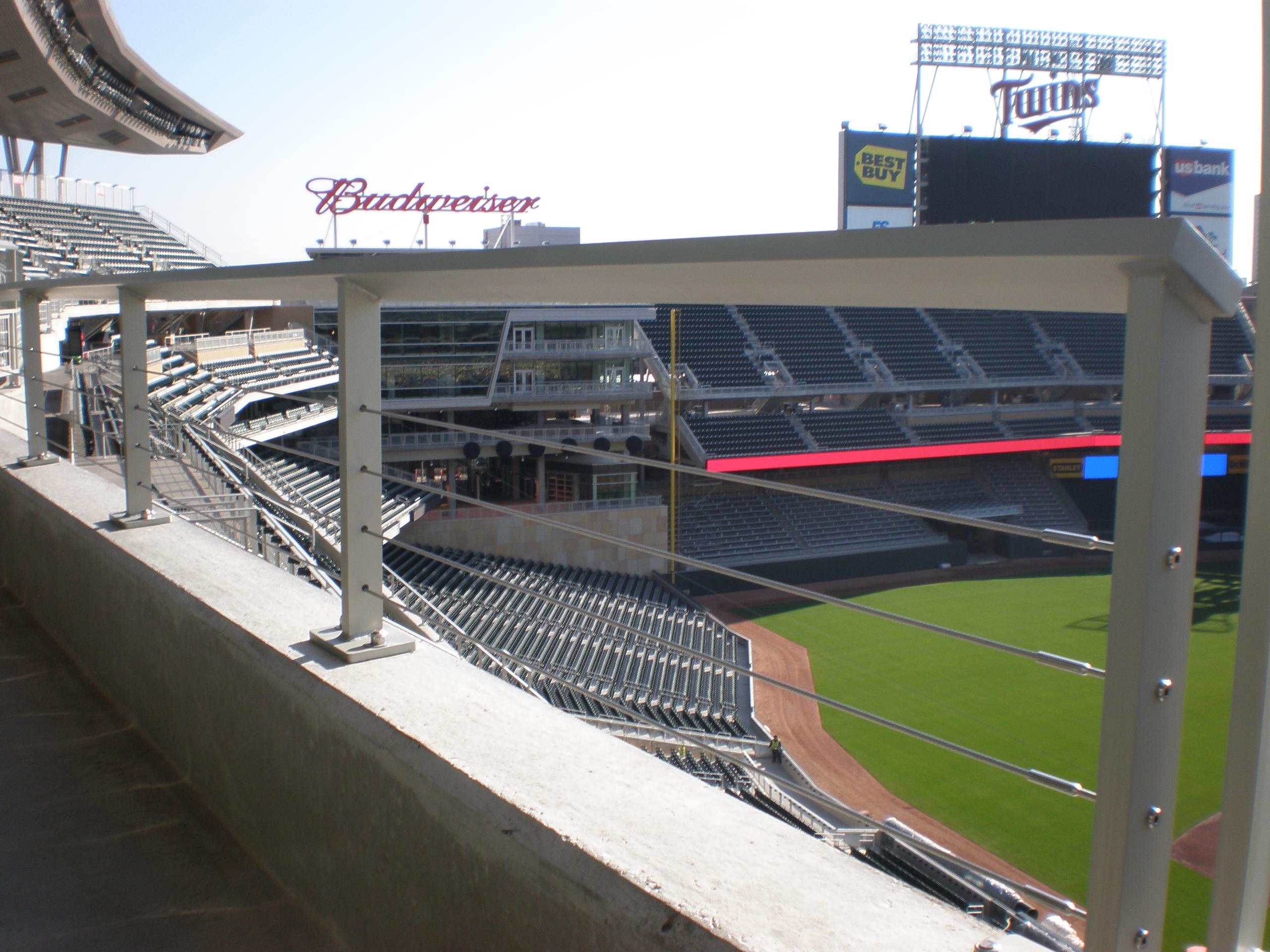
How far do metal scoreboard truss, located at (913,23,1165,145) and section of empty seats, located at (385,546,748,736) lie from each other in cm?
1668

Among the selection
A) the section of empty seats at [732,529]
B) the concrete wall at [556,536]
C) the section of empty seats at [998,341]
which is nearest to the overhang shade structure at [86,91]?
the concrete wall at [556,536]

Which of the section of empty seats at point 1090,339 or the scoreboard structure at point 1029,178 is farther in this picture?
the section of empty seats at point 1090,339

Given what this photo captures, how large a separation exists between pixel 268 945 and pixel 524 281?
101 cm

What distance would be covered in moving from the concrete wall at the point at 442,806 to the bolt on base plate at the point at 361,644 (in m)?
0.02

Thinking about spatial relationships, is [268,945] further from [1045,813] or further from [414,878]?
[1045,813]

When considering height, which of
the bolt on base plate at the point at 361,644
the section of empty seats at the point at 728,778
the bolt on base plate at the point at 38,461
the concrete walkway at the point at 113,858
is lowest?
the section of empty seats at the point at 728,778

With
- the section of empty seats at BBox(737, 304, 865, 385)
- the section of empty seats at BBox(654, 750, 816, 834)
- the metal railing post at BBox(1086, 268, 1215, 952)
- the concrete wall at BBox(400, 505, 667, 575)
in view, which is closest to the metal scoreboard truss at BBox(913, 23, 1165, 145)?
the section of empty seats at BBox(737, 304, 865, 385)

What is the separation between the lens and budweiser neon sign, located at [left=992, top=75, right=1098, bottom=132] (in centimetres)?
2688

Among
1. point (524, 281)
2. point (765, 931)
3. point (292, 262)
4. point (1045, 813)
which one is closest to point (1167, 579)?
point (765, 931)

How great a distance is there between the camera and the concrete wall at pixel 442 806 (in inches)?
37.8

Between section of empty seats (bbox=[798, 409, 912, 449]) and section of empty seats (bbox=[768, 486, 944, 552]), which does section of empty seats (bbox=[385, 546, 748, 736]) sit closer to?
section of empty seats (bbox=[768, 486, 944, 552])

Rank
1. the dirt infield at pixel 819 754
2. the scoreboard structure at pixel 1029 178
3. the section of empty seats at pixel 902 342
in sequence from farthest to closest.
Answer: the section of empty seats at pixel 902 342
the scoreboard structure at pixel 1029 178
the dirt infield at pixel 819 754

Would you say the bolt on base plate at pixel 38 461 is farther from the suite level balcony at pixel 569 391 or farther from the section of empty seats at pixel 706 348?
the section of empty seats at pixel 706 348

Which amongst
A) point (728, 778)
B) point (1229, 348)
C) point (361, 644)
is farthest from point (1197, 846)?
point (1229, 348)
